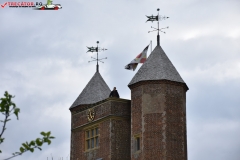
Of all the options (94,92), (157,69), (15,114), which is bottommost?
(15,114)

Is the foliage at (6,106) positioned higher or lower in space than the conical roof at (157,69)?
lower

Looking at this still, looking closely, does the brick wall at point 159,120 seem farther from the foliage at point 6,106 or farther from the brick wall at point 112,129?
the foliage at point 6,106

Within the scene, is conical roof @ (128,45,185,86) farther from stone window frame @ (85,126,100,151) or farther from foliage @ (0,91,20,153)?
foliage @ (0,91,20,153)

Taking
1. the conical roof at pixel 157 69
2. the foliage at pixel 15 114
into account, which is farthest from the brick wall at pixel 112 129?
the foliage at pixel 15 114

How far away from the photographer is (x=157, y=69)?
45469 millimetres

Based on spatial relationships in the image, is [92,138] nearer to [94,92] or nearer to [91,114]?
[91,114]

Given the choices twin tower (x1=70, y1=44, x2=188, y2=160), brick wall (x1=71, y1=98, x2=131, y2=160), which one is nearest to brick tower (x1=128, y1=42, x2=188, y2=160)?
twin tower (x1=70, y1=44, x2=188, y2=160)

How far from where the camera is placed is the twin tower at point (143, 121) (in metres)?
43.1

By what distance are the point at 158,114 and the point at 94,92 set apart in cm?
986

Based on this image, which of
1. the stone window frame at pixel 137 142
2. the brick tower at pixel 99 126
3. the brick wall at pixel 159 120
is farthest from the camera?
the brick tower at pixel 99 126

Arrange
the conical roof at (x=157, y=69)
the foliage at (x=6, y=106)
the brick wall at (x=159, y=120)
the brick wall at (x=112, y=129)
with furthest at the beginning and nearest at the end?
the brick wall at (x=112, y=129) < the conical roof at (x=157, y=69) < the brick wall at (x=159, y=120) < the foliage at (x=6, y=106)

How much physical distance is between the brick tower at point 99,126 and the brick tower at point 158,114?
1.75m

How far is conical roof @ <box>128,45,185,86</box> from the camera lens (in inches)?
1762

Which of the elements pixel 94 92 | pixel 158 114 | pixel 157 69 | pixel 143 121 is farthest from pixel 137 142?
pixel 94 92
